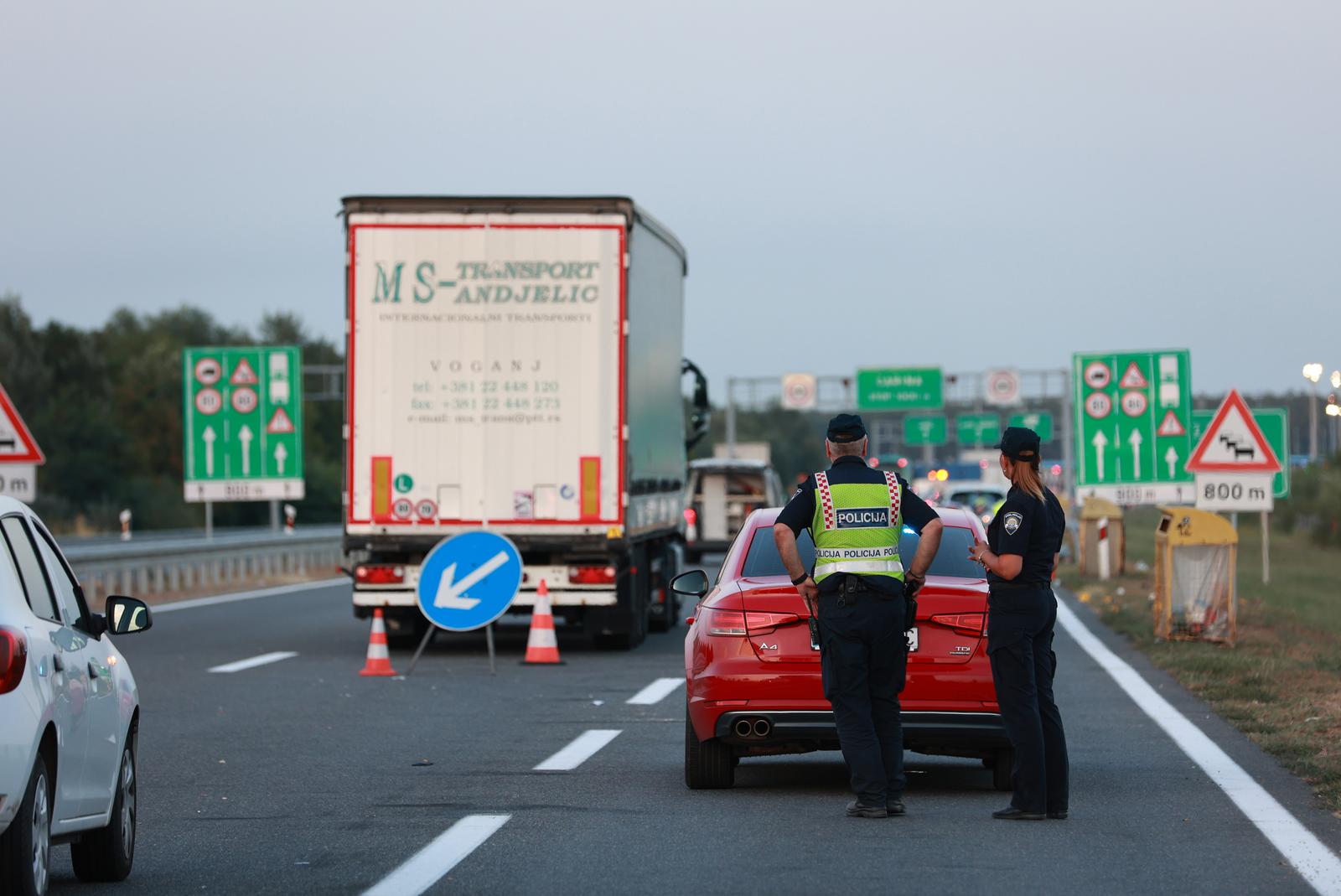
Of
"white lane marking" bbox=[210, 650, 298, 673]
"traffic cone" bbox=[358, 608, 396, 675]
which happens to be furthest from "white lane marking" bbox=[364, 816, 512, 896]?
"white lane marking" bbox=[210, 650, 298, 673]

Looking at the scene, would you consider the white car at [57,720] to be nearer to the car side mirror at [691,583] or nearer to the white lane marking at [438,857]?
the white lane marking at [438,857]

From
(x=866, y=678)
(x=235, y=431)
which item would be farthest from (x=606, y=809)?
(x=235, y=431)

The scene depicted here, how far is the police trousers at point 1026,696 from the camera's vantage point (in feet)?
31.3

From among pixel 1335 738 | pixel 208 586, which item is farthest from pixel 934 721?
pixel 208 586

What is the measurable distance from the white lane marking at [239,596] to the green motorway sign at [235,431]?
1.73 meters

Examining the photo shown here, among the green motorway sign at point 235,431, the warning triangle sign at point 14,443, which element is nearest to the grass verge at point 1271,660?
the warning triangle sign at point 14,443

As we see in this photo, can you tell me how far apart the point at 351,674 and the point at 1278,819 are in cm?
1039

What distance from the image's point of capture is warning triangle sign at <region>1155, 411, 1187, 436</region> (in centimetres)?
3428

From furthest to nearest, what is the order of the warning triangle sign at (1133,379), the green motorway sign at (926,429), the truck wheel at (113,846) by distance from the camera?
the green motorway sign at (926,429), the warning triangle sign at (1133,379), the truck wheel at (113,846)

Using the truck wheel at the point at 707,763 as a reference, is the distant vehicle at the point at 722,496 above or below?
above

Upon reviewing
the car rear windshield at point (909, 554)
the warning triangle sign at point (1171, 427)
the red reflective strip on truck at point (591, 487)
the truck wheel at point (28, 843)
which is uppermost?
the warning triangle sign at point (1171, 427)

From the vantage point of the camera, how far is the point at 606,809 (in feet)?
32.6

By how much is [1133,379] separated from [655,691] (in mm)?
19513

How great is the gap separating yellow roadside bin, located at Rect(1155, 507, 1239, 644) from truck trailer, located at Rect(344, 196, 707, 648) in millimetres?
4893
